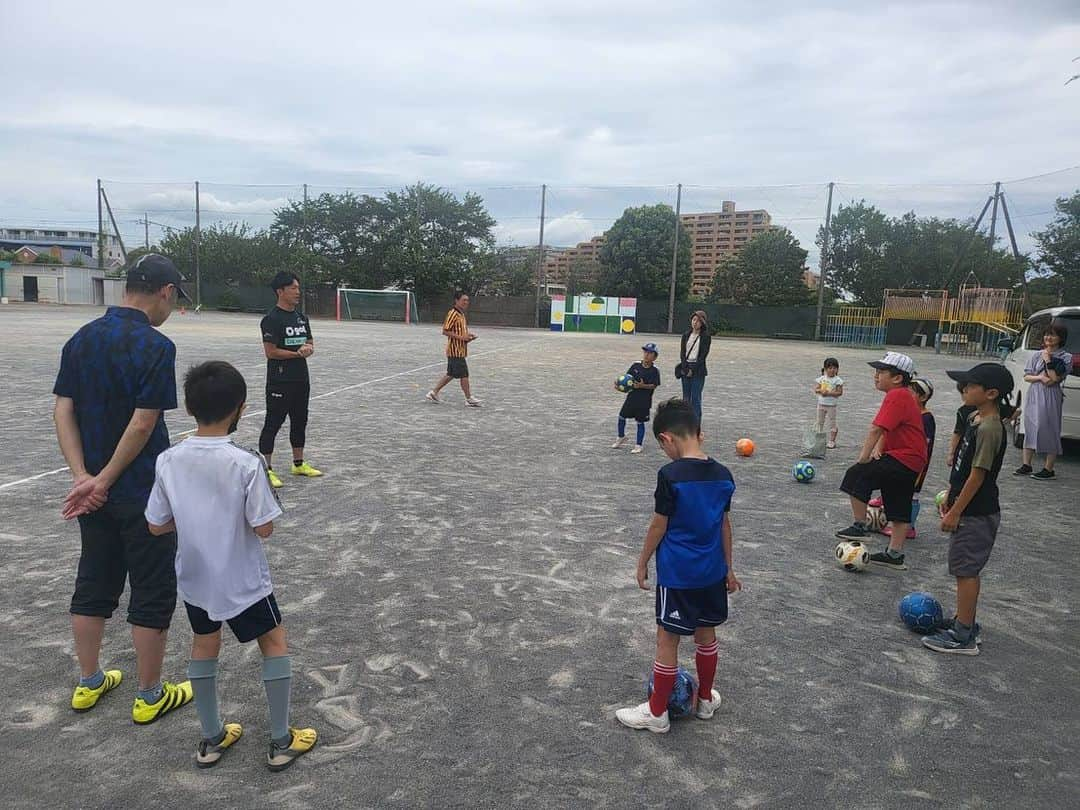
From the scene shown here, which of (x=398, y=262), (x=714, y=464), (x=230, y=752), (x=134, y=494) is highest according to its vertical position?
(x=398, y=262)

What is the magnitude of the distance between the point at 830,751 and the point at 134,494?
311 cm

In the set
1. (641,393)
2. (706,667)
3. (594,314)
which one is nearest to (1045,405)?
(641,393)

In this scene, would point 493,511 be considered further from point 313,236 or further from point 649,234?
point 313,236

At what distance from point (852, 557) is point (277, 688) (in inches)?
157

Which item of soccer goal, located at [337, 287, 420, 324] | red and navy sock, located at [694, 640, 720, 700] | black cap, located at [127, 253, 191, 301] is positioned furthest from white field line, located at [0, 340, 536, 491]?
soccer goal, located at [337, 287, 420, 324]

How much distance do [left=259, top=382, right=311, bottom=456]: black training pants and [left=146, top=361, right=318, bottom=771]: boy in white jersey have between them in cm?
423

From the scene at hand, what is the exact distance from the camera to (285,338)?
6773 millimetres

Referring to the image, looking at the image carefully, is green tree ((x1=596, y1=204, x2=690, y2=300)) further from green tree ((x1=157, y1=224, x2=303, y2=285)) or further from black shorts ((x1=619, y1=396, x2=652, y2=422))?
black shorts ((x1=619, y1=396, x2=652, y2=422))

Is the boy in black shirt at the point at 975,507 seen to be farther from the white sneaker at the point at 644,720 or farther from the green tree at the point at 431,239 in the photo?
the green tree at the point at 431,239

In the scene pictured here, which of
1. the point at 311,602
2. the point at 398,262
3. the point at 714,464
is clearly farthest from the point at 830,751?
the point at 398,262

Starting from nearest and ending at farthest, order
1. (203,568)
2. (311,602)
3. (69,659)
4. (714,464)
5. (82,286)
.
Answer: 1. (203,568)
2. (714,464)
3. (69,659)
4. (311,602)
5. (82,286)

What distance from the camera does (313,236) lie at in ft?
176

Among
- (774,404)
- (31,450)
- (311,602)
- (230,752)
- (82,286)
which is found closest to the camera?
(230,752)

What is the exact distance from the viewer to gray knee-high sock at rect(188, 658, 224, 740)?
2797mm
